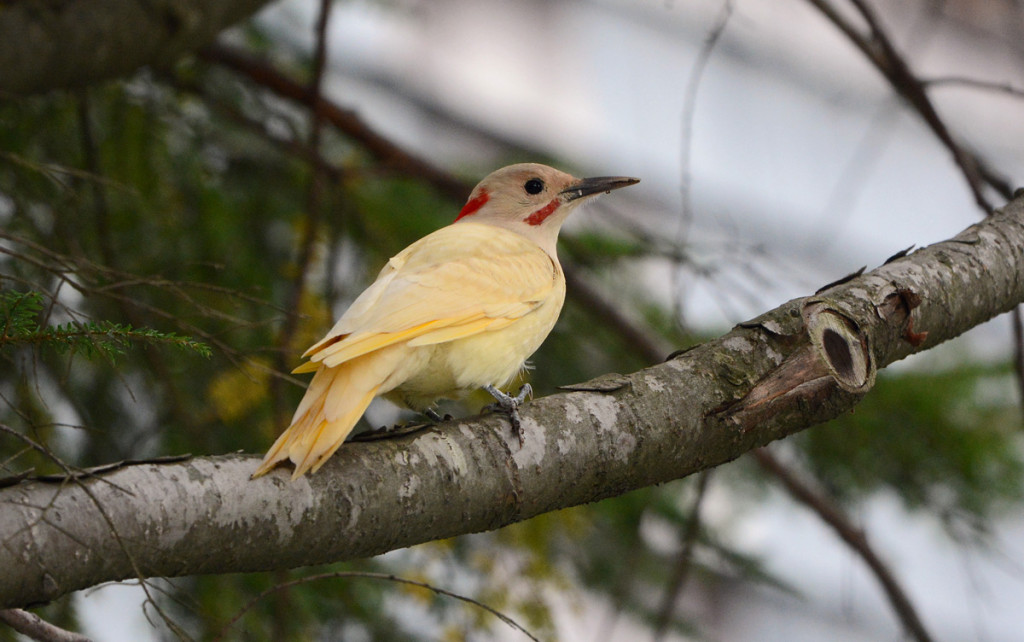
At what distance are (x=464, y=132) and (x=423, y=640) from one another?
→ 24.4 ft

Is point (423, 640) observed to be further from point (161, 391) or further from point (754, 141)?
point (754, 141)

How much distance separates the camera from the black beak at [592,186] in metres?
2.93

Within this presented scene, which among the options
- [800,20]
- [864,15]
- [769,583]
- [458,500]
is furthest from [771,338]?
[800,20]

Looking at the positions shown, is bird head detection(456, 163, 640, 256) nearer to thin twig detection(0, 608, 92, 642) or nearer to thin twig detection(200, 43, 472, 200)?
thin twig detection(200, 43, 472, 200)

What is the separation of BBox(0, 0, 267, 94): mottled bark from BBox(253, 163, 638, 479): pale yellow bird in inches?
41.3

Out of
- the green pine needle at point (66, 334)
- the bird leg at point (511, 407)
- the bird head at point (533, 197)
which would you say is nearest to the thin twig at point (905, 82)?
the bird head at point (533, 197)

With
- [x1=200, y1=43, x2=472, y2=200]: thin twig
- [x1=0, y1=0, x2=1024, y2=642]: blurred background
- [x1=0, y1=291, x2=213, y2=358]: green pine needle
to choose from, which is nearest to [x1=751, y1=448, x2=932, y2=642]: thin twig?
[x1=0, y1=0, x2=1024, y2=642]: blurred background

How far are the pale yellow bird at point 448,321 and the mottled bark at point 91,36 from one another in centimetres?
105

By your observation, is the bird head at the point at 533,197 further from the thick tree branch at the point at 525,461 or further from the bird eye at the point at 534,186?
the thick tree branch at the point at 525,461

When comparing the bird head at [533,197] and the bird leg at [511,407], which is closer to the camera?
the bird leg at [511,407]

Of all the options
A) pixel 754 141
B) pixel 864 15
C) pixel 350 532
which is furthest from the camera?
pixel 754 141

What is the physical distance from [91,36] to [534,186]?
1.38 metres

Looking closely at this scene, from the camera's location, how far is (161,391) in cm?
319

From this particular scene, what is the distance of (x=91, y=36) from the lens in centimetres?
292
